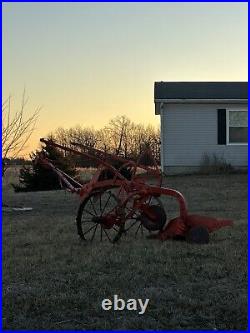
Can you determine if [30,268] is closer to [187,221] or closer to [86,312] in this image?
[86,312]

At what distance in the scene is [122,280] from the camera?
16.1 feet

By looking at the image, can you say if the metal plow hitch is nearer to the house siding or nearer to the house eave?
the house siding

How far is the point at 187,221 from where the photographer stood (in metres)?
6.82

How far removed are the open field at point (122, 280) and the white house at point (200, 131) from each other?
32.0 ft

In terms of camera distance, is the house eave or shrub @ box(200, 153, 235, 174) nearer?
shrub @ box(200, 153, 235, 174)

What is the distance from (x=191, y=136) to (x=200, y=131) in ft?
1.22

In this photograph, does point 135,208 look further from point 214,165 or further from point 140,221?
point 214,165

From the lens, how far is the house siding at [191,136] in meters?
17.9

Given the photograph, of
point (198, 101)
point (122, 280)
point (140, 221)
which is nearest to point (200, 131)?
point (198, 101)

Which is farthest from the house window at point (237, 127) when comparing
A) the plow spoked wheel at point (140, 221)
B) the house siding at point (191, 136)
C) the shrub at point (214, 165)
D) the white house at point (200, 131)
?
the plow spoked wheel at point (140, 221)

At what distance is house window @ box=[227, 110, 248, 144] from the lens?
1794 cm

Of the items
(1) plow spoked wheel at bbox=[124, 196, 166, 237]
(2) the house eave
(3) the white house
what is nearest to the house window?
(3) the white house

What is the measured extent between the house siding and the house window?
0.24 metres

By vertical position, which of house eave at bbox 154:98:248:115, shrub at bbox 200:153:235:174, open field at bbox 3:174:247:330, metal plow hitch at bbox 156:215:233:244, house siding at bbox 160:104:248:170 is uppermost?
house eave at bbox 154:98:248:115
